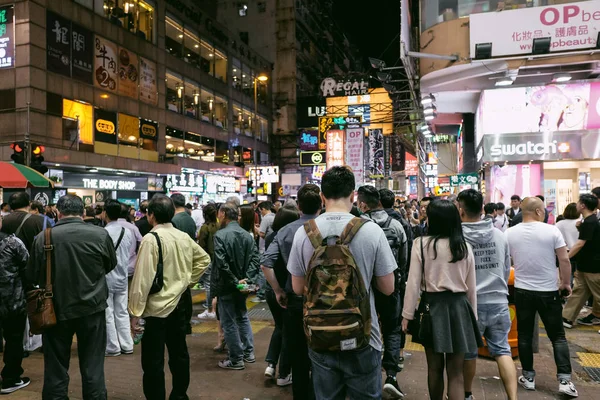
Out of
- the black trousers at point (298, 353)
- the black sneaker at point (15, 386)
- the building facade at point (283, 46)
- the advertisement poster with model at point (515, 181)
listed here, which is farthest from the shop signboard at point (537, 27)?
the building facade at point (283, 46)

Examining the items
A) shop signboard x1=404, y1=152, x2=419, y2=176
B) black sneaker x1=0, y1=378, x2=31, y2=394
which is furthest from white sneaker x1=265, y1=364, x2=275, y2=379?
shop signboard x1=404, y1=152, x2=419, y2=176

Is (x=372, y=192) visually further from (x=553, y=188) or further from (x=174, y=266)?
(x=553, y=188)

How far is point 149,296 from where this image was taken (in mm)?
4188

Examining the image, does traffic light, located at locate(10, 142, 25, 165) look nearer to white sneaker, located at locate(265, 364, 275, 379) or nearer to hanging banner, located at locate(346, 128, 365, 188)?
white sneaker, located at locate(265, 364, 275, 379)

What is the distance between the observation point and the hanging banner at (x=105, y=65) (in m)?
22.2

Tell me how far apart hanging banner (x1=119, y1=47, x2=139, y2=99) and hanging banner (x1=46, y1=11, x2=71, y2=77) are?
3359 millimetres

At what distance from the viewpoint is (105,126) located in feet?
74.5

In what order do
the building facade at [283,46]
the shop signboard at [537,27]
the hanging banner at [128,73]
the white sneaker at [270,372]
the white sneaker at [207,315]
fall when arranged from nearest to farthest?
the white sneaker at [270,372] < the white sneaker at [207,315] < the shop signboard at [537,27] < the hanging banner at [128,73] < the building facade at [283,46]

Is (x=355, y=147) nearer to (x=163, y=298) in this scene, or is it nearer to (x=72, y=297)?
(x=163, y=298)

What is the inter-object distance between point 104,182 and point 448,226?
21.2m

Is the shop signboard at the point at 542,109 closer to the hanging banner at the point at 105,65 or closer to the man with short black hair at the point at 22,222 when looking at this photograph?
the man with short black hair at the point at 22,222

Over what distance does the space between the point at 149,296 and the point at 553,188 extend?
15.0 metres

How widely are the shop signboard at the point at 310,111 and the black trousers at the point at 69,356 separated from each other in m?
34.6

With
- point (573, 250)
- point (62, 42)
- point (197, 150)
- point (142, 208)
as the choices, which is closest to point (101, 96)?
point (62, 42)
